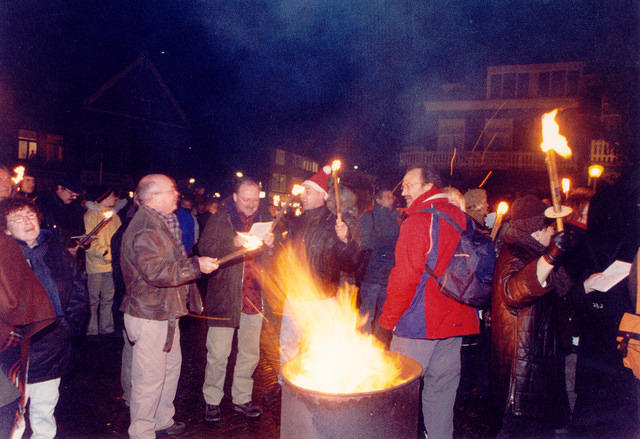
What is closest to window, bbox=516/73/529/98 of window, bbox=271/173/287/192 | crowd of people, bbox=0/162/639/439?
window, bbox=271/173/287/192

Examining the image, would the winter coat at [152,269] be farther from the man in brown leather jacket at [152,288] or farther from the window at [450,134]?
the window at [450,134]

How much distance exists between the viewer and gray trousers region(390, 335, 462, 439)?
3.54 m

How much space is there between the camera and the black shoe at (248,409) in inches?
179

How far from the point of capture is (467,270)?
323cm

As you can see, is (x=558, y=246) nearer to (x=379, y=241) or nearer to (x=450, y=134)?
(x=379, y=241)

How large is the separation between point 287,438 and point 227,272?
2.13 metres

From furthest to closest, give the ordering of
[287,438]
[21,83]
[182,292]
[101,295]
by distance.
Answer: [21,83]
[101,295]
[182,292]
[287,438]

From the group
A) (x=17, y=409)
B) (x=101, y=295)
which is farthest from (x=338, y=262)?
(x=101, y=295)

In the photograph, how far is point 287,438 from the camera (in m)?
2.54

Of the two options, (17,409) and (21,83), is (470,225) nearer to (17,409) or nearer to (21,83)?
(17,409)

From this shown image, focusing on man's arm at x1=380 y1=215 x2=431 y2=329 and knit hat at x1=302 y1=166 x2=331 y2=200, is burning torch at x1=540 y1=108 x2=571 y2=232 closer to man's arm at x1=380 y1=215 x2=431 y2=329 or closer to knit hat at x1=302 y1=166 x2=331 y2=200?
man's arm at x1=380 y1=215 x2=431 y2=329

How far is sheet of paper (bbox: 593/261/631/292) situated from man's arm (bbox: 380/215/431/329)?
47.8 inches

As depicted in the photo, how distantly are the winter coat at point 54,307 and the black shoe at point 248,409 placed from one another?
177 centimetres

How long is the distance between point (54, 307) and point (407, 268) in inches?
110
